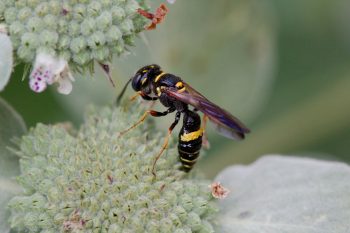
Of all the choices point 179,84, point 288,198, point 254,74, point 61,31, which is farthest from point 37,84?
point 254,74

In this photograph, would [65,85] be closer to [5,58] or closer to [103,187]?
[5,58]

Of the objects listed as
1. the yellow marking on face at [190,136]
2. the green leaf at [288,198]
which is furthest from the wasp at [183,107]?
the green leaf at [288,198]

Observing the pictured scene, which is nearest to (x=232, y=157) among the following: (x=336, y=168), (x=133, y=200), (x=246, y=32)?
(x=246, y=32)

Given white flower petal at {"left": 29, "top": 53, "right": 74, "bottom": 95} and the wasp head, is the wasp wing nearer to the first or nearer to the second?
the wasp head

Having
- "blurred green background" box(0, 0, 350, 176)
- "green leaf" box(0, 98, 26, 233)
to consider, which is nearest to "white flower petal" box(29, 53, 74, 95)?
"green leaf" box(0, 98, 26, 233)

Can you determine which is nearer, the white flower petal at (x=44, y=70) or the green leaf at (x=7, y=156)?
the white flower petal at (x=44, y=70)

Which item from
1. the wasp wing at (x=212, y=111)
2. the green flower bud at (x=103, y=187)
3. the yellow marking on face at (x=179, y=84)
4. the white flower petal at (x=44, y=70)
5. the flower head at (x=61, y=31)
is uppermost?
the yellow marking on face at (x=179, y=84)

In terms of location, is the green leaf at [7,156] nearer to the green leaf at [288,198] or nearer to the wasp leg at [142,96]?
the wasp leg at [142,96]
